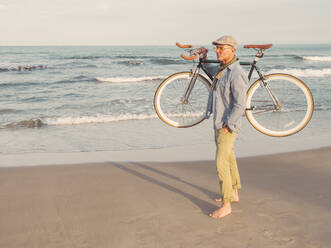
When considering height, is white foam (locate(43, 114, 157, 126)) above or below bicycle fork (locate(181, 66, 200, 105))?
below

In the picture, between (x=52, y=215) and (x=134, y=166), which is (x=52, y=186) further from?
(x=134, y=166)

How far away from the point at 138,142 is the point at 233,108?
13.6ft

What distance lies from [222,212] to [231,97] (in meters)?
1.12

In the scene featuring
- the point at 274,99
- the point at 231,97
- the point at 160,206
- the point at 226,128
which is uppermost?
the point at 231,97

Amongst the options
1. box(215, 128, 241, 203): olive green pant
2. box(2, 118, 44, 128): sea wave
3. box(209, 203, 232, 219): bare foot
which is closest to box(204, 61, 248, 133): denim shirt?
box(215, 128, 241, 203): olive green pant

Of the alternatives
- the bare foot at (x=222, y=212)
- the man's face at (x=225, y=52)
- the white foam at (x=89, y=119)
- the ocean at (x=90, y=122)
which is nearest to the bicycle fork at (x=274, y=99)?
the man's face at (x=225, y=52)

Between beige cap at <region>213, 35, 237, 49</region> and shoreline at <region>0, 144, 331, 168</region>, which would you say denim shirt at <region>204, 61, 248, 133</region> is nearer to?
beige cap at <region>213, 35, 237, 49</region>

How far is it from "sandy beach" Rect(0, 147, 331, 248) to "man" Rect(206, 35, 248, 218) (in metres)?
0.31

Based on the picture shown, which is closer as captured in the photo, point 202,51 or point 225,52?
point 225,52

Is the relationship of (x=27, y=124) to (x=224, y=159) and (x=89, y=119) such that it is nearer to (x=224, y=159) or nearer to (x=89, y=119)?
(x=89, y=119)

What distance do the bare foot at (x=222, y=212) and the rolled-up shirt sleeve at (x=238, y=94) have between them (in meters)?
0.86

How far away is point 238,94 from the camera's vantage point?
307cm

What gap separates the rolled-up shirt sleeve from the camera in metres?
3.07

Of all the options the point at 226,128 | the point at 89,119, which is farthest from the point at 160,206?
the point at 89,119
